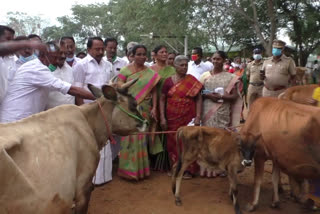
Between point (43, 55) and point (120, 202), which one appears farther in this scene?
point (120, 202)

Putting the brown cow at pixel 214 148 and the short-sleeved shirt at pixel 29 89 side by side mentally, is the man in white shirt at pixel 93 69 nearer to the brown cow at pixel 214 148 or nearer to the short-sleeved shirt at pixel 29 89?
the short-sleeved shirt at pixel 29 89

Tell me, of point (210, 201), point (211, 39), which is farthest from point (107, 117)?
point (211, 39)

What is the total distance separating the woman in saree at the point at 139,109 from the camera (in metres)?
4.95

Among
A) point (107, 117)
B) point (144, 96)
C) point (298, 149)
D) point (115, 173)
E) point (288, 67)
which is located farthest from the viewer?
point (288, 67)

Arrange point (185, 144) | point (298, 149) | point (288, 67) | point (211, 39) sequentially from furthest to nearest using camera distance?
point (211, 39)
point (288, 67)
point (185, 144)
point (298, 149)

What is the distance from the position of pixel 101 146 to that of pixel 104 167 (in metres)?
2.17

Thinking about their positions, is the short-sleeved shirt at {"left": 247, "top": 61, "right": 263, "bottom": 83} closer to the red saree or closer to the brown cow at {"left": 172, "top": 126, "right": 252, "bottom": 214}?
the red saree

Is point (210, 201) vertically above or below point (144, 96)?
below

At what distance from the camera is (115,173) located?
18.6ft

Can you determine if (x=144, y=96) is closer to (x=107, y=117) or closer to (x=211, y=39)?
(x=107, y=117)

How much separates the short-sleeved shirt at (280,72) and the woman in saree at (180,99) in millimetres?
2640

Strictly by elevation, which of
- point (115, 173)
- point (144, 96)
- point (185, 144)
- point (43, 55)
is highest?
point (43, 55)

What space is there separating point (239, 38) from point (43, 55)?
22.4 metres

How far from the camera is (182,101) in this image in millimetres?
5012
